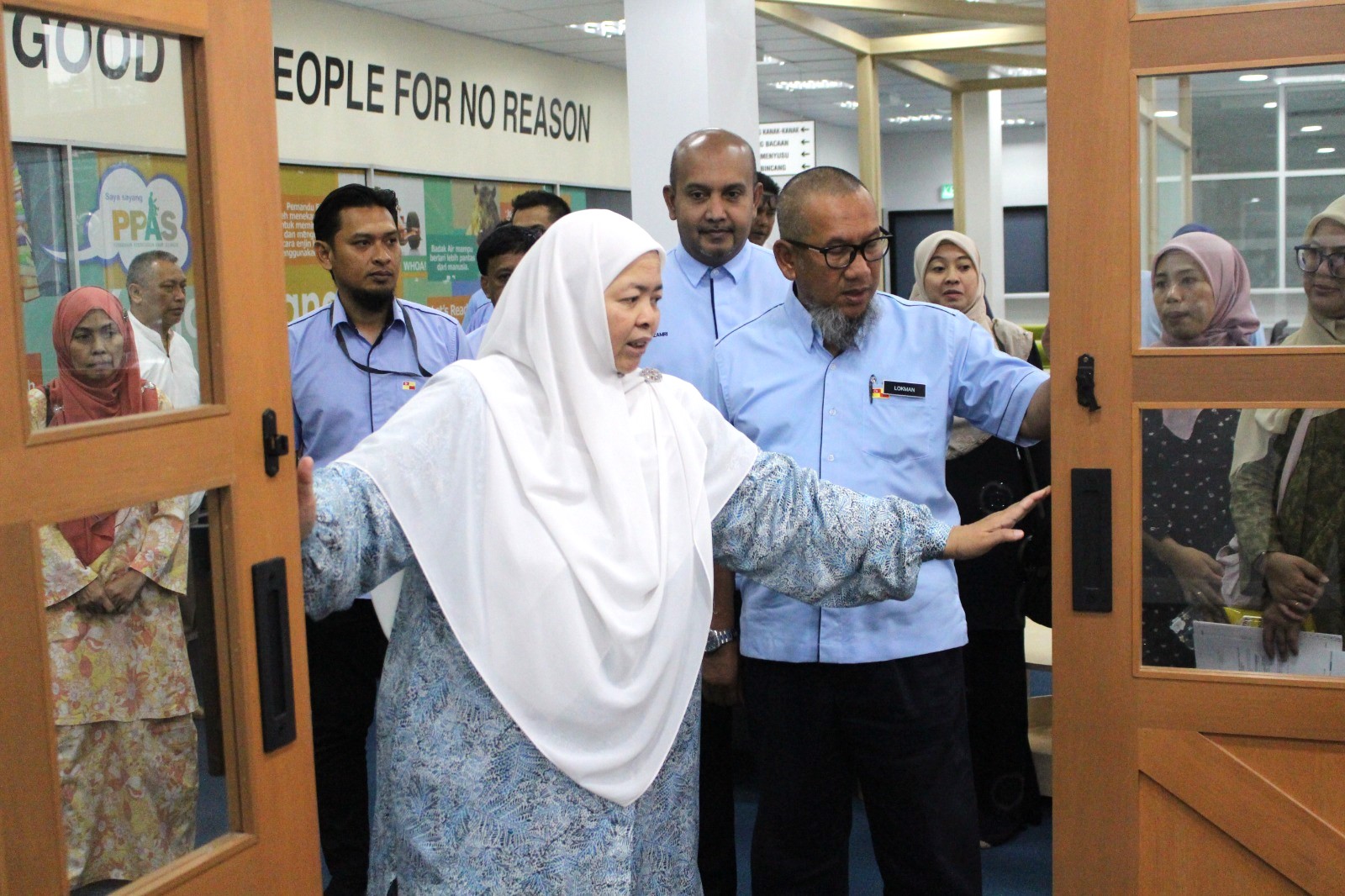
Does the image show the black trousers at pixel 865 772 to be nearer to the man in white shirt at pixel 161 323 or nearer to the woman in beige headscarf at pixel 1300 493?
the woman in beige headscarf at pixel 1300 493

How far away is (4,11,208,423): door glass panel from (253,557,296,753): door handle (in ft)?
0.81

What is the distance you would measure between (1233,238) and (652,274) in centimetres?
91

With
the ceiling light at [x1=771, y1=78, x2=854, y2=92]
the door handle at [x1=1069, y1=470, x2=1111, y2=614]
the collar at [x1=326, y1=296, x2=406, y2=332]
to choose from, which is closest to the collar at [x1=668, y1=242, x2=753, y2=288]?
the collar at [x1=326, y1=296, x2=406, y2=332]

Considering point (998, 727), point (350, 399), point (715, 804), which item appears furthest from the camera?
point (998, 727)

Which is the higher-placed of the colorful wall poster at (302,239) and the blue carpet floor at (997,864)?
the colorful wall poster at (302,239)

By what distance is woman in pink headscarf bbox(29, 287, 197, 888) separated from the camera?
1.39m

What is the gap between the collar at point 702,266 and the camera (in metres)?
3.22

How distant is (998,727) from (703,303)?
1.42 m

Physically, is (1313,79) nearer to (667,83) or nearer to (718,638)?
(718,638)

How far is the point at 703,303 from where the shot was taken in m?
3.19

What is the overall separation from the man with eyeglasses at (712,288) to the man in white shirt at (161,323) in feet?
5.08

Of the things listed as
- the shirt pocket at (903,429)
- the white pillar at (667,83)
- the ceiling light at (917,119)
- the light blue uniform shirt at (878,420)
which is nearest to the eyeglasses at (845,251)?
the light blue uniform shirt at (878,420)

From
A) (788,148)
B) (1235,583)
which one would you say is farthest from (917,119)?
(1235,583)

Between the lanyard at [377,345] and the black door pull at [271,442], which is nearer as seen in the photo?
the black door pull at [271,442]
